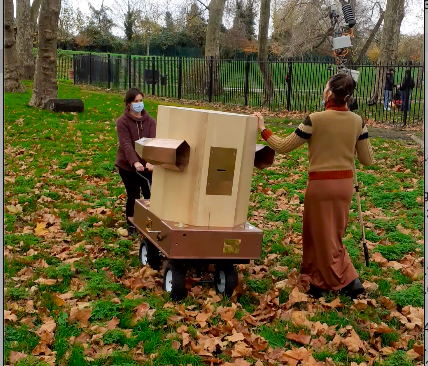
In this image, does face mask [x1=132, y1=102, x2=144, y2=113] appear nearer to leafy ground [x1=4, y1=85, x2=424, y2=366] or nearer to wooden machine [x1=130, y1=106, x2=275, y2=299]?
wooden machine [x1=130, y1=106, x2=275, y2=299]

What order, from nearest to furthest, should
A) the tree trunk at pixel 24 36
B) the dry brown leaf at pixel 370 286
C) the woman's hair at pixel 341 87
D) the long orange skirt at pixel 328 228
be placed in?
the woman's hair at pixel 341 87, the long orange skirt at pixel 328 228, the dry brown leaf at pixel 370 286, the tree trunk at pixel 24 36

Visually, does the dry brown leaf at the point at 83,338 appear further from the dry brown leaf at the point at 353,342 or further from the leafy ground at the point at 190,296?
the dry brown leaf at the point at 353,342

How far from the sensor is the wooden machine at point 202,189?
4367 mm

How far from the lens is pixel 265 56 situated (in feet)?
69.1

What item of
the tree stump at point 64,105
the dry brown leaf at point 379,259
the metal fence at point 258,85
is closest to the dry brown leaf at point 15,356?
the dry brown leaf at point 379,259

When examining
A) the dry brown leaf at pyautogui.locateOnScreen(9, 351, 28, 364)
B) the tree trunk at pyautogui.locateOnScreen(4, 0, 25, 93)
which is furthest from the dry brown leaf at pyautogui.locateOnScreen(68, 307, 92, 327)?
the tree trunk at pyautogui.locateOnScreen(4, 0, 25, 93)

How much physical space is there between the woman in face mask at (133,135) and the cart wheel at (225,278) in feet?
4.75

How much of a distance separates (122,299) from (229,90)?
15.8 m

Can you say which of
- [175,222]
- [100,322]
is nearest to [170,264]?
[175,222]

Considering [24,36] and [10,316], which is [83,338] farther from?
[24,36]

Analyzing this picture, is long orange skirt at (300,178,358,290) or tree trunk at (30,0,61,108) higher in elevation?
tree trunk at (30,0,61,108)

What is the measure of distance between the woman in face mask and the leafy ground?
69 cm

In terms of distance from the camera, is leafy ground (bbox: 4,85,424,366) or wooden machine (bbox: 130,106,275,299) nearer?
leafy ground (bbox: 4,85,424,366)

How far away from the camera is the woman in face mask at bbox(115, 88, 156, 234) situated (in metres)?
5.89
